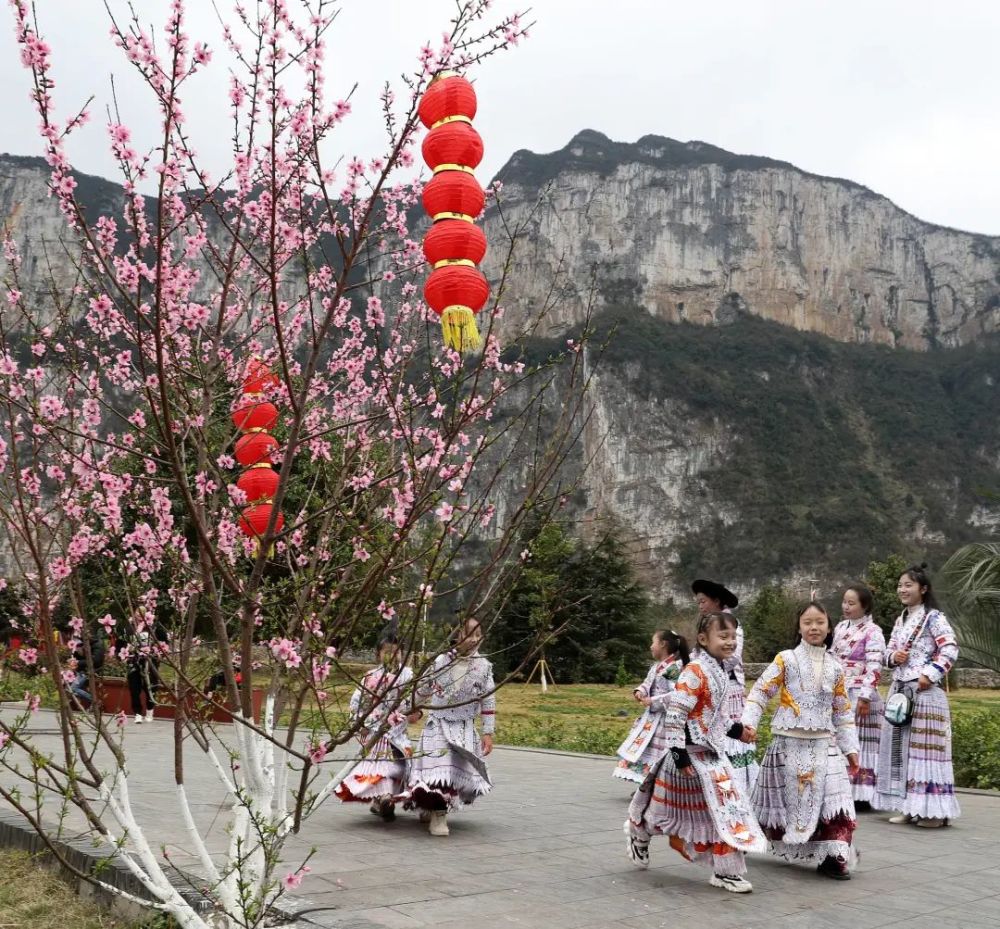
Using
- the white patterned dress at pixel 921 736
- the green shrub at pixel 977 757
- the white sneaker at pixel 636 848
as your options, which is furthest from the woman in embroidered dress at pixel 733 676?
the green shrub at pixel 977 757

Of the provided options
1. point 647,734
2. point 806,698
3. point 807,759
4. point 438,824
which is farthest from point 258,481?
point 647,734

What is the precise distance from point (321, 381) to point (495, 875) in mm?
2624

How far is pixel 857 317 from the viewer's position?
355 ft

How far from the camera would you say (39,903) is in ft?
14.1

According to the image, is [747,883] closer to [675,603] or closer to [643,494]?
[675,603]

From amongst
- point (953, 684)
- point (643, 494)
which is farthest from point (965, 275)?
point (953, 684)

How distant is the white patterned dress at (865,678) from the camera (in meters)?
7.29

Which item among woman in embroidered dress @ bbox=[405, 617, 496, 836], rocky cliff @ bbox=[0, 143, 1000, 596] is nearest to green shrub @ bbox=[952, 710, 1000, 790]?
woman in embroidered dress @ bbox=[405, 617, 496, 836]

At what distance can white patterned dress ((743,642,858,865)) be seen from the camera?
17.0 feet

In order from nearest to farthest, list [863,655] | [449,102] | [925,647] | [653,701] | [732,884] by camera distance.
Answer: [449,102], [732,884], [653,701], [925,647], [863,655]

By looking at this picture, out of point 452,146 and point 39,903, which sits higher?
point 452,146

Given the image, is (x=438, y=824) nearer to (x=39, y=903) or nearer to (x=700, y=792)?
(x=700, y=792)

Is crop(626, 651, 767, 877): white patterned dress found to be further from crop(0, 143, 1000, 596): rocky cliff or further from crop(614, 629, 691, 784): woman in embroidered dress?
crop(0, 143, 1000, 596): rocky cliff

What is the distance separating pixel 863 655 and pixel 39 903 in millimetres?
Result: 5594
